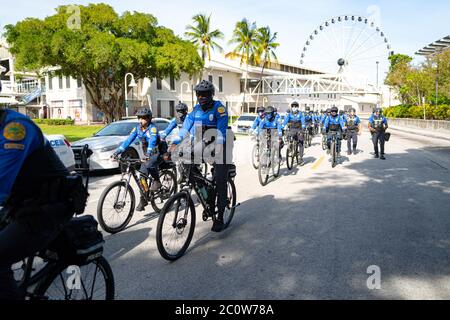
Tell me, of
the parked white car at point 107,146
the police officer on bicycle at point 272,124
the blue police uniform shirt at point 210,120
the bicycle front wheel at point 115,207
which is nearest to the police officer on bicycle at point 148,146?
the bicycle front wheel at point 115,207

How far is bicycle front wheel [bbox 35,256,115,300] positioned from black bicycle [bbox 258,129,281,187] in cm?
677

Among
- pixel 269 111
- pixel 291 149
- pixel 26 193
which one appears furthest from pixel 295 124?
pixel 26 193

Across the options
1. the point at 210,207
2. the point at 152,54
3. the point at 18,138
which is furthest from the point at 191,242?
the point at 152,54

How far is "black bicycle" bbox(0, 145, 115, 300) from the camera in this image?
2598 mm

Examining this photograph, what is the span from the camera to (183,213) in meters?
4.96

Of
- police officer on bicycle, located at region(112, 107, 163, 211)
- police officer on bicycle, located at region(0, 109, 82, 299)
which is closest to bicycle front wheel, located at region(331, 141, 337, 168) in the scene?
police officer on bicycle, located at region(112, 107, 163, 211)

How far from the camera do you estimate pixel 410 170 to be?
1201 cm

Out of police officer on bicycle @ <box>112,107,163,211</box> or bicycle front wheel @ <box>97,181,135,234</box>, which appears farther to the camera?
police officer on bicycle @ <box>112,107,163,211</box>

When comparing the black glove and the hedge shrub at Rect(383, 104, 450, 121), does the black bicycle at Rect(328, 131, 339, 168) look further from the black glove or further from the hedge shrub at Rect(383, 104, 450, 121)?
the hedge shrub at Rect(383, 104, 450, 121)

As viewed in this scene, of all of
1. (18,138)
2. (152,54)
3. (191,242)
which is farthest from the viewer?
(152,54)

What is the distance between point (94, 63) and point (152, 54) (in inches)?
210
